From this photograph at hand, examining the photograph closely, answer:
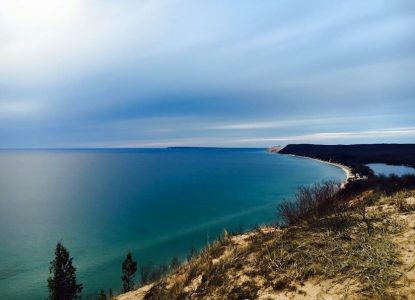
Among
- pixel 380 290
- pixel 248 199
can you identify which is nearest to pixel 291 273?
pixel 380 290

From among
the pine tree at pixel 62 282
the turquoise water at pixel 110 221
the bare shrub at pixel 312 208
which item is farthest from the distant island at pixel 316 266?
the turquoise water at pixel 110 221

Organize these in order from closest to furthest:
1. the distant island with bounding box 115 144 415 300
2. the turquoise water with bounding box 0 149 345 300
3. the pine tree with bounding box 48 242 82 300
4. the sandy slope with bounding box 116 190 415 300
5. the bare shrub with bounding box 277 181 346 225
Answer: the sandy slope with bounding box 116 190 415 300
the distant island with bounding box 115 144 415 300
the bare shrub with bounding box 277 181 346 225
the pine tree with bounding box 48 242 82 300
the turquoise water with bounding box 0 149 345 300

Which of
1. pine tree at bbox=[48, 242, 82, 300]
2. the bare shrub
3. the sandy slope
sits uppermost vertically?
the sandy slope

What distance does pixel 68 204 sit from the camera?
102 meters

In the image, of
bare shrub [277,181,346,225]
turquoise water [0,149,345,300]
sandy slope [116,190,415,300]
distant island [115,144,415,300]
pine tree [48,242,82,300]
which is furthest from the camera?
turquoise water [0,149,345,300]

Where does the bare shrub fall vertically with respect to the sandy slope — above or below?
below

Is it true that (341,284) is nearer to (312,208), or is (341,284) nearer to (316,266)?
(316,266)

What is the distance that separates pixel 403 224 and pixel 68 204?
341 feet

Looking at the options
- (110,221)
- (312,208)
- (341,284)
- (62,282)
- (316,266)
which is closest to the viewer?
(341,284)

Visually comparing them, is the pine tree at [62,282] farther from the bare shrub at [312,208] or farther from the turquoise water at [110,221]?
the bare shrub at [312,208]

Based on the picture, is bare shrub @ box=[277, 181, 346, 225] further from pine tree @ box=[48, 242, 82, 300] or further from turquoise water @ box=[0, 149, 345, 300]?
pine tree @ box=[48, 242, 82, 300]

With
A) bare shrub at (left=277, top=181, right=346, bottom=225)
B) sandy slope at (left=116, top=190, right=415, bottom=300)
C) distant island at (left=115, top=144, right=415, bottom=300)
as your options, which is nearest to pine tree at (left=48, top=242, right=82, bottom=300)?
bare shrub at (left=277, top=181, right=346, bottom=225)

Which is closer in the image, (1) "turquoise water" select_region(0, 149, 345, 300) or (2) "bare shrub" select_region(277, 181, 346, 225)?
(2) "bare shrub" select_region(277, 181, 346, 225)

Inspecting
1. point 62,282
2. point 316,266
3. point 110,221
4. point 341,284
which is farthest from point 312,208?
point 110,221
